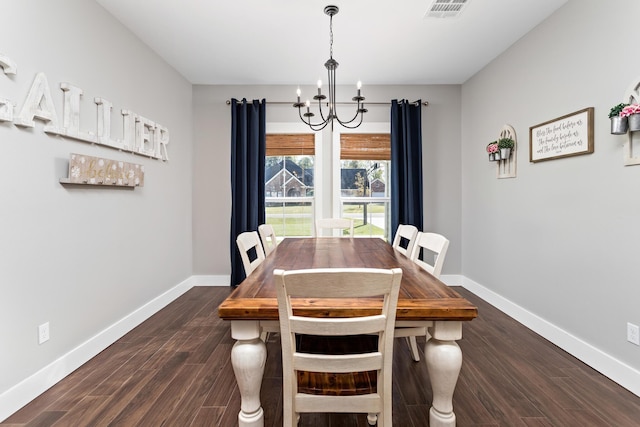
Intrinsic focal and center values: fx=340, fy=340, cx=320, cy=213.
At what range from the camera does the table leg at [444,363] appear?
1.40 metres

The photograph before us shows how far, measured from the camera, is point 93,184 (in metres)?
2.54

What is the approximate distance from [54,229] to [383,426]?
2271mm

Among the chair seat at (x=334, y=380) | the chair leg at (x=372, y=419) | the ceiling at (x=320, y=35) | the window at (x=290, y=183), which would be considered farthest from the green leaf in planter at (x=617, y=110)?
the window at (x=290, y=183)

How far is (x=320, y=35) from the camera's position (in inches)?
123

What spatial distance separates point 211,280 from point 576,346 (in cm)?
391

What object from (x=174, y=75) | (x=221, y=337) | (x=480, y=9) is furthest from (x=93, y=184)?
(x=480, y=9)

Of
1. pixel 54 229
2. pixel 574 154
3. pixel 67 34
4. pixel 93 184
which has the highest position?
pixel 67 34

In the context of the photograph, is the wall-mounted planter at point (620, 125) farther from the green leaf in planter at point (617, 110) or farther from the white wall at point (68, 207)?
the white wall at point (68, 207)

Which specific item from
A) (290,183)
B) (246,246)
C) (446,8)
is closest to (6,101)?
(246,246)

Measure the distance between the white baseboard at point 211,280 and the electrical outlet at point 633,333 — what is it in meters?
3.95

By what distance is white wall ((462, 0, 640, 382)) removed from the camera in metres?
2.18

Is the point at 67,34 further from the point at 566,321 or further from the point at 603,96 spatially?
the point at 566,321

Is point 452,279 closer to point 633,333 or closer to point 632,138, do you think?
point 633,333

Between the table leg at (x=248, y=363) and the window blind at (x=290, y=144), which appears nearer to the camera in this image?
the table leg at (x=248, y=363)
